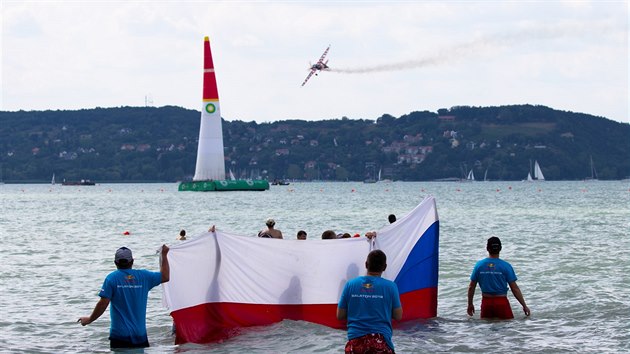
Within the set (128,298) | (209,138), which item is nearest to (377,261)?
(128,298)

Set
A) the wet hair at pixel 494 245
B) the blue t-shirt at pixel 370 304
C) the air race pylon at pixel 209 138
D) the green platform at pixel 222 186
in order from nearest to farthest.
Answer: the blue t-shirt at pixel 370 304, the wet hair at pixel 494 245, the air race pylon at pixel 209 138, the green platform at pixel 222 186

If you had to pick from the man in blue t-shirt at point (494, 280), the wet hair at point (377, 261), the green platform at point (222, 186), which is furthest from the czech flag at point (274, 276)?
the green platform at point (222, 186)

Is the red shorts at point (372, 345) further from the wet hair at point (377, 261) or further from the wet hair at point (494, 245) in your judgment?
the wet hair at point (494, 245)

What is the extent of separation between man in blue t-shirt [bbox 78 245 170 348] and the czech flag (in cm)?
188

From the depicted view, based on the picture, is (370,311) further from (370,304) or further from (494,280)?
(494,280)

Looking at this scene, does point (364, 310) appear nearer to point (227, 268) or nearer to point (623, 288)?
point (227, 268)

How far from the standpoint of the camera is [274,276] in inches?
611

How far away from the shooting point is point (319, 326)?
51.4 feet

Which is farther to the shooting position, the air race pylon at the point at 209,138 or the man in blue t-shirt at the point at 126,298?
the air race pylon at the point at 209,138

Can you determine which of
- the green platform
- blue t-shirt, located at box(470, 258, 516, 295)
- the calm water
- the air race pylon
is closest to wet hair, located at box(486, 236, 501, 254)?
blue t-shirt, located at box(470, 258, 516, 295)

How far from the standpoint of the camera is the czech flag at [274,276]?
49.2 feet

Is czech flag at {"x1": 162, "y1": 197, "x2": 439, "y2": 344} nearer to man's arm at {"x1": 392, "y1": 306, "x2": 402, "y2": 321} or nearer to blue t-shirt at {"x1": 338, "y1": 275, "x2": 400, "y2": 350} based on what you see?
blue t-shirt at {"x1": 338, "y1": 275, "x2": 400, "y2": 350}

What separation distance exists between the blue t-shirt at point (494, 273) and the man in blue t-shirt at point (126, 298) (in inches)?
198

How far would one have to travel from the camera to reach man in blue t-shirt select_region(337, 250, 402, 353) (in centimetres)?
1062
